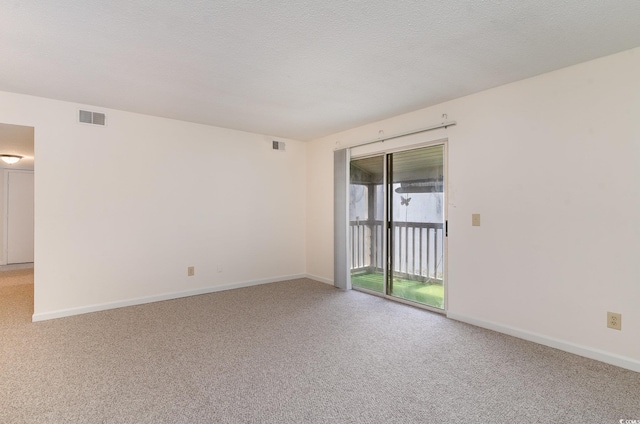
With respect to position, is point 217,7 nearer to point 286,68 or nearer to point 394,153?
point 286,68

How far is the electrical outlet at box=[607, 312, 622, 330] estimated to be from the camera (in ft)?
8.11

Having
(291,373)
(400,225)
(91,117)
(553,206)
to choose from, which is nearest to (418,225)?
(400,225)

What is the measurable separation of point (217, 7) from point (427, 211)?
3.09 meters

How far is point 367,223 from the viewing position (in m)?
4.84

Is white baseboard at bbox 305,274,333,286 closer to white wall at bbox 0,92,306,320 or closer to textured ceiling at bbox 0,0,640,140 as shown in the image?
white wall at bbox 0,92,306,320

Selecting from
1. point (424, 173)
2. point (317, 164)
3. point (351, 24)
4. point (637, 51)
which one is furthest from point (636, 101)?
point (317, 164)

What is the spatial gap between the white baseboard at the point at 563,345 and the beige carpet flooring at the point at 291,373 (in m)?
0.08

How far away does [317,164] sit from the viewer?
17.9 feet

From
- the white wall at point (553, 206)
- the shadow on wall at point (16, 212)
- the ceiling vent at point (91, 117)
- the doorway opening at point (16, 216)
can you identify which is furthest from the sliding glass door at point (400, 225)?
the shadow on wall at point (16, 212)

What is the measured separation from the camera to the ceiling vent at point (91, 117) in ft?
12.1

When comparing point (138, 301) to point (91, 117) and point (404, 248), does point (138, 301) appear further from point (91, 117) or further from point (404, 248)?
point (404, 248)

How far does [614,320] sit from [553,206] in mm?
977

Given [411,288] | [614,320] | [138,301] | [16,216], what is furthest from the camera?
[16,216]

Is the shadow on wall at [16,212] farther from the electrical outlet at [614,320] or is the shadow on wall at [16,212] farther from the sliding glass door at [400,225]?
the electrical outlet at [614,320]
